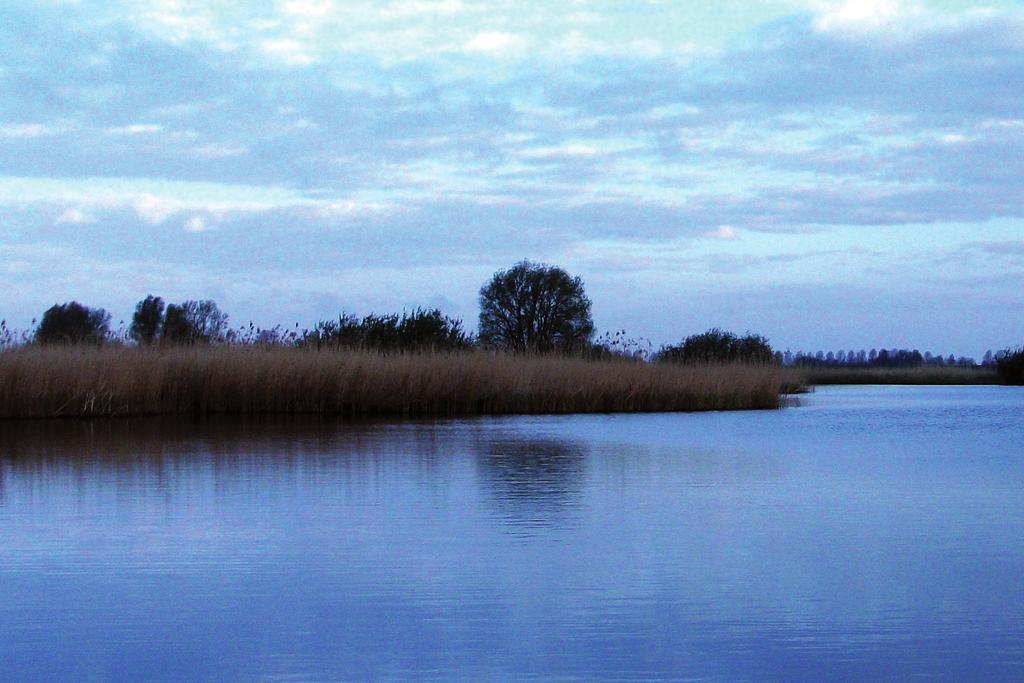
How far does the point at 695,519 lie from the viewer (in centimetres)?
439

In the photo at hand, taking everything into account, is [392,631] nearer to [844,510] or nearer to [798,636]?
[798,636]

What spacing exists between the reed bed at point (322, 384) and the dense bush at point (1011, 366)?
19.6 meters

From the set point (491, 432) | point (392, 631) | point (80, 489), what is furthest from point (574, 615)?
point (491, 432)

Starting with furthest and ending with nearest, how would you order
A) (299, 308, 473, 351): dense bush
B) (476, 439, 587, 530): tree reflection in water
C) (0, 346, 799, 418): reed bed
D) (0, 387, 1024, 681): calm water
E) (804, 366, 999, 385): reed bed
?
(804, 366, 999, 385): reed bed, (299, 308, 473, 351): dense bush, (0, 346, 799, 418): reed bed, (476, 439, 587, 530): tree reflection in water, (0, 387, 1024, 681): calm water

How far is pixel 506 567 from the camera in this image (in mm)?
3414

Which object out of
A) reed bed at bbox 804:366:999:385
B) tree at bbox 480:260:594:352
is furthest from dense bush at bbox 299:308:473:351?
reed bed at bbox 804:366:999:385

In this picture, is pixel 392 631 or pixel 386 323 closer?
pixel 392 631

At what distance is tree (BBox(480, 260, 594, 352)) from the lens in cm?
3083

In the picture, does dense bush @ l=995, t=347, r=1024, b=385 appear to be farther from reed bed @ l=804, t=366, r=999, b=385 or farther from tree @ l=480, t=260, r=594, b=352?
tree @ l=480, t=260, r=594, b=352

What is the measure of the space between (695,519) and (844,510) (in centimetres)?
72

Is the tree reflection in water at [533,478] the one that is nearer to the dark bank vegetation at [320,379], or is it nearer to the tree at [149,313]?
the dark bank vegetation at [320,379]

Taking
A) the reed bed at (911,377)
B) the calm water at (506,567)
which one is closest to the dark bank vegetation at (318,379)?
the calm water at (506,567)

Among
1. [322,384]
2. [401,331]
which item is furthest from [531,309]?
[322,384]

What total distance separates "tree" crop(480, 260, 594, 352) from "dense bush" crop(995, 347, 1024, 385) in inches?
479
